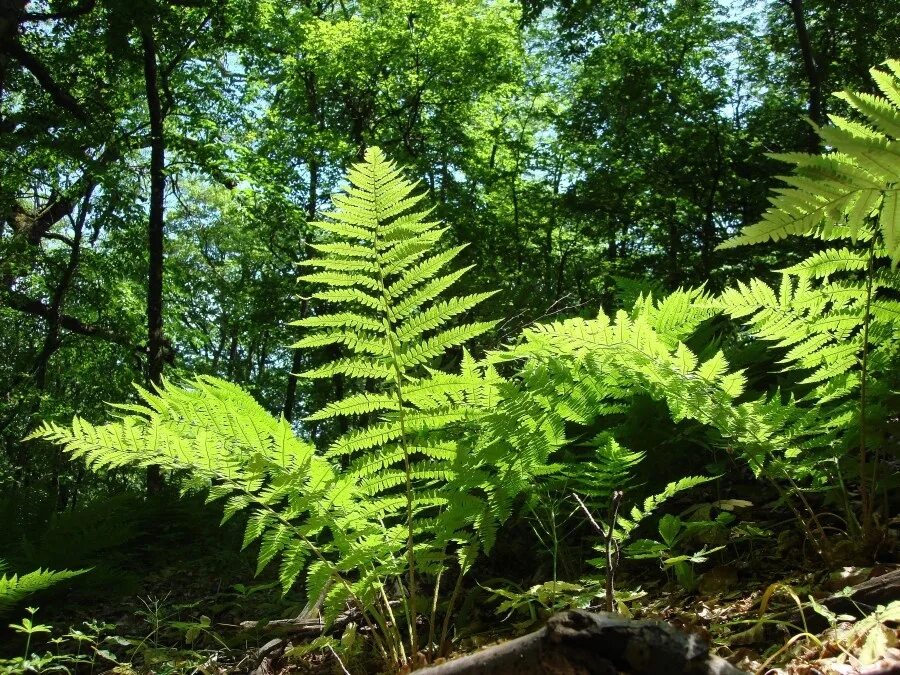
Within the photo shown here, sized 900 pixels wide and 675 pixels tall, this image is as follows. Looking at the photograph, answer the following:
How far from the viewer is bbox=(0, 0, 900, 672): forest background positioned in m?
9.33

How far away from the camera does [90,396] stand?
44.1ft

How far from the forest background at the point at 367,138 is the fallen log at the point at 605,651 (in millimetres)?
4699

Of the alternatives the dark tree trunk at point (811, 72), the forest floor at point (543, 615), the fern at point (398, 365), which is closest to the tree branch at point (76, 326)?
the forest floor at point (543, 615)

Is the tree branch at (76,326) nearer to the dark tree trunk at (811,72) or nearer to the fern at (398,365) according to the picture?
the dark tree trunk at (811,72)

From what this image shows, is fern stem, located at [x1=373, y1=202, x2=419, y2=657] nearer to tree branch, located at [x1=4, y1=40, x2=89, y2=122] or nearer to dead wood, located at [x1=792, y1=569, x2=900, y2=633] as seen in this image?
dead wood, located at [x1=792, y1=569, x2=900, y2=633]

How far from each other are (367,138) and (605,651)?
13827 mm

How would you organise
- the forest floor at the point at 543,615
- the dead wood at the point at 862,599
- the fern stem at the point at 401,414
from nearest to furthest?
the forest floor at the point at 543,615 → the dead wood at the point at 862,599 → the fern stem at the point at 401,414

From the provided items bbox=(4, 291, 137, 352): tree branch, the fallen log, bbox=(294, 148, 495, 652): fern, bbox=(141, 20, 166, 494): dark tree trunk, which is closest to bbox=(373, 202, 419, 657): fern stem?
bbox=(294, 148, 495, 652): fern

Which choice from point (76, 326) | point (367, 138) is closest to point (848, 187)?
point (367, 138)

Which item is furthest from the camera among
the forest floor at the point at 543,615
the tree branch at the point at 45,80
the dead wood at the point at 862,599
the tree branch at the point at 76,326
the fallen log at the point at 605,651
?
the tree branch at the point at 76,326

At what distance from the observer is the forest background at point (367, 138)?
9.33 metres

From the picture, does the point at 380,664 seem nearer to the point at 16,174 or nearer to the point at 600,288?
the point at 600,288

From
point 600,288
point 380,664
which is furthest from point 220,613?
point 600,288

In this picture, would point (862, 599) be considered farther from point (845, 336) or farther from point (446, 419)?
point (446, 419)
